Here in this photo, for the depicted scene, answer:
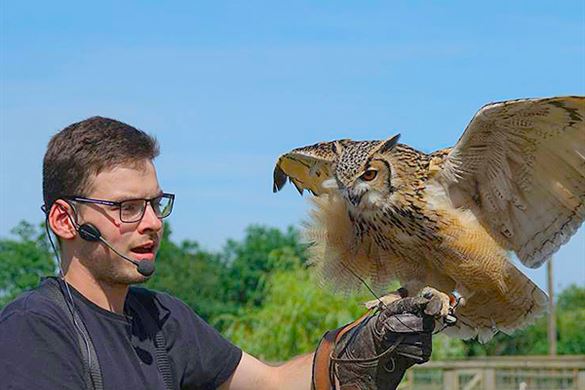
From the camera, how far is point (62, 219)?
9.93 ft

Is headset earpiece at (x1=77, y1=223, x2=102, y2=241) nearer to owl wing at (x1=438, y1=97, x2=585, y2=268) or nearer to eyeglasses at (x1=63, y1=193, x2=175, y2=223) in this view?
eyeglasses at (x1=63, y1=193, x2=175, y2=223)

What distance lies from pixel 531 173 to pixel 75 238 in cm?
246

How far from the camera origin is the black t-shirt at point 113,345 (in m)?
2.75

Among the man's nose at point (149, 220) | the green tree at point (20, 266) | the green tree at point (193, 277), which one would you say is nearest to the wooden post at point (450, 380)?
the green tree at point (20, 266)

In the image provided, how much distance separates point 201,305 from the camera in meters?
44.6

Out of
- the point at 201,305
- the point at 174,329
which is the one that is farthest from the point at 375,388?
the point at 201,305

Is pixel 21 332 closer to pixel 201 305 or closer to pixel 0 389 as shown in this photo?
pixel 0 389

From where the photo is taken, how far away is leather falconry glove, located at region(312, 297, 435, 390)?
3.50m

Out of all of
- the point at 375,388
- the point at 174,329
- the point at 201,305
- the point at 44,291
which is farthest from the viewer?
the point at 201,305

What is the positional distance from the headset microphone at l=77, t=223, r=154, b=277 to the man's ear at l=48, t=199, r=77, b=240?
0.04m

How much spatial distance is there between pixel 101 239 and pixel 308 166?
239 centimetres

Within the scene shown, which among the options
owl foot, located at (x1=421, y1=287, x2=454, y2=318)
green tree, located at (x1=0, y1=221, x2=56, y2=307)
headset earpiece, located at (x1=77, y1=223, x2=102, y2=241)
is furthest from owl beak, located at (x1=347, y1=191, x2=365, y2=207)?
green tree, located at (x1=0, y1=221, x2=56, y2=307)

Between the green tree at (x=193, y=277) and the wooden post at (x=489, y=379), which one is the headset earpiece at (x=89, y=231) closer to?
the wooden post at (x=489, y=379)

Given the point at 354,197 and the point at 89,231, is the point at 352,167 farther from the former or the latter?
the point at 89,231
